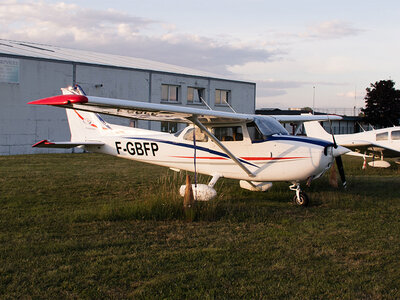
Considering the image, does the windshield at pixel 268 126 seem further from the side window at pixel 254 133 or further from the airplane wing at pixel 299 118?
the airplane wing at pixel 299 118

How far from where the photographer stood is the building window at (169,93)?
92.7 ft

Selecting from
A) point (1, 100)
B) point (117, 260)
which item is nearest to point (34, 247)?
point (117, 260)

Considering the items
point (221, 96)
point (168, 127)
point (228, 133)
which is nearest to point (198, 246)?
point (228, 133)

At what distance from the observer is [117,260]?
5.05 metres

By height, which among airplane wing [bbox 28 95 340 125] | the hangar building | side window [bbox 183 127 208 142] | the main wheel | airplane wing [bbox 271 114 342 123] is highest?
the hangar building

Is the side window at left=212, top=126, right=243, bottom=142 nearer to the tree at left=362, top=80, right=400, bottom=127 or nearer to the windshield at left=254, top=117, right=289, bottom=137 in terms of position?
the windshield at left=254, top=117, right=289, bottom=137

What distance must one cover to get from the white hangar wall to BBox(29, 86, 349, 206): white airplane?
41.0ft

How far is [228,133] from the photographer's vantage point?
9406 millimetres

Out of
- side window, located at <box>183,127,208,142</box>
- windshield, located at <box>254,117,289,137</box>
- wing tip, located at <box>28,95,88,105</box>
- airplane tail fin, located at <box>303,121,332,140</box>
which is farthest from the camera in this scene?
airplane tail fin, located at <box>303,121,332,140</box>

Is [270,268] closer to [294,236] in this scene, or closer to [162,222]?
[294,236]

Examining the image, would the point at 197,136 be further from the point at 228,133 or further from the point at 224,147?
the point at 224,147

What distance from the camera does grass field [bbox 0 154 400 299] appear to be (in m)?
4.29

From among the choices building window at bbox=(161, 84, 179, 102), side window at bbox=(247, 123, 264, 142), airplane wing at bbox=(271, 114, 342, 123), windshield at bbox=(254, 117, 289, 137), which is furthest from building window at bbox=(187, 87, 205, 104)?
side window at bbox=(247, 123, 264, 142)

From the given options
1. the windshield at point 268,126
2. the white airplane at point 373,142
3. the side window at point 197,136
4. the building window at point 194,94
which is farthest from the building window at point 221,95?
the windshield at point 268,126
